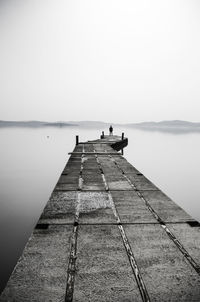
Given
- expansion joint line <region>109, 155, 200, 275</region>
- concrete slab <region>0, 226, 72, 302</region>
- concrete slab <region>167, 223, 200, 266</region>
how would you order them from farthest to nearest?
concrete slab <region>167, 223, 200, 266</region>
expansion joint line <region>109, 155, 200, 275</region>
concrete slab <region>0, 226, 72, 302</region>

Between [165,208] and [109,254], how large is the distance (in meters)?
3.35

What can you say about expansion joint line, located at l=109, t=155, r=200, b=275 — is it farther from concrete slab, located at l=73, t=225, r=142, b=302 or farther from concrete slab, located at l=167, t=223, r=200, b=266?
concrete slab, located at l=73, t=225, r=142, b=302

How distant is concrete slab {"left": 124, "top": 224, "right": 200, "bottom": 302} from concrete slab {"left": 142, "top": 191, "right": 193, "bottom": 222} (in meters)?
1.02

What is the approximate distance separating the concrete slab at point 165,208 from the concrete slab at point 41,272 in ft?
9.41

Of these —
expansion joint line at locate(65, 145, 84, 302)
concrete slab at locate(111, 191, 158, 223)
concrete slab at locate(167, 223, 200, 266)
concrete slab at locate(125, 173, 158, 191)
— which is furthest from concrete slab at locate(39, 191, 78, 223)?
concrete slab at locate(125, 173, 158, 191)

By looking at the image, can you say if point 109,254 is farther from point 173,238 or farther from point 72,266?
point 173,238

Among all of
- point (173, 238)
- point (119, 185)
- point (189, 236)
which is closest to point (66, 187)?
point (119, 185)

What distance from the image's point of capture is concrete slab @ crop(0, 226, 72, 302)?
3578 millimetres

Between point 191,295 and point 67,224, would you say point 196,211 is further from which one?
point 191,295

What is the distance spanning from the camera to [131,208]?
7523 millimetres

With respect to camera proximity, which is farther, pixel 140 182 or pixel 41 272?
pixel 140 182

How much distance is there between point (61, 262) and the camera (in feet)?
14.6

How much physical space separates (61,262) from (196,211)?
51.7ft

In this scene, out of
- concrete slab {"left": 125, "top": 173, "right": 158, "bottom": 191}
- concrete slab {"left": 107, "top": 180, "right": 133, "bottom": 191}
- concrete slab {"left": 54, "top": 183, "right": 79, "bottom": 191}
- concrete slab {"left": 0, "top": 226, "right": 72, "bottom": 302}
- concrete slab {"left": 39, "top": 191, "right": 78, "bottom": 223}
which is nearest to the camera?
concrete slab {"left": 0, "top": 226, "right": 72, "bottom": 302}
